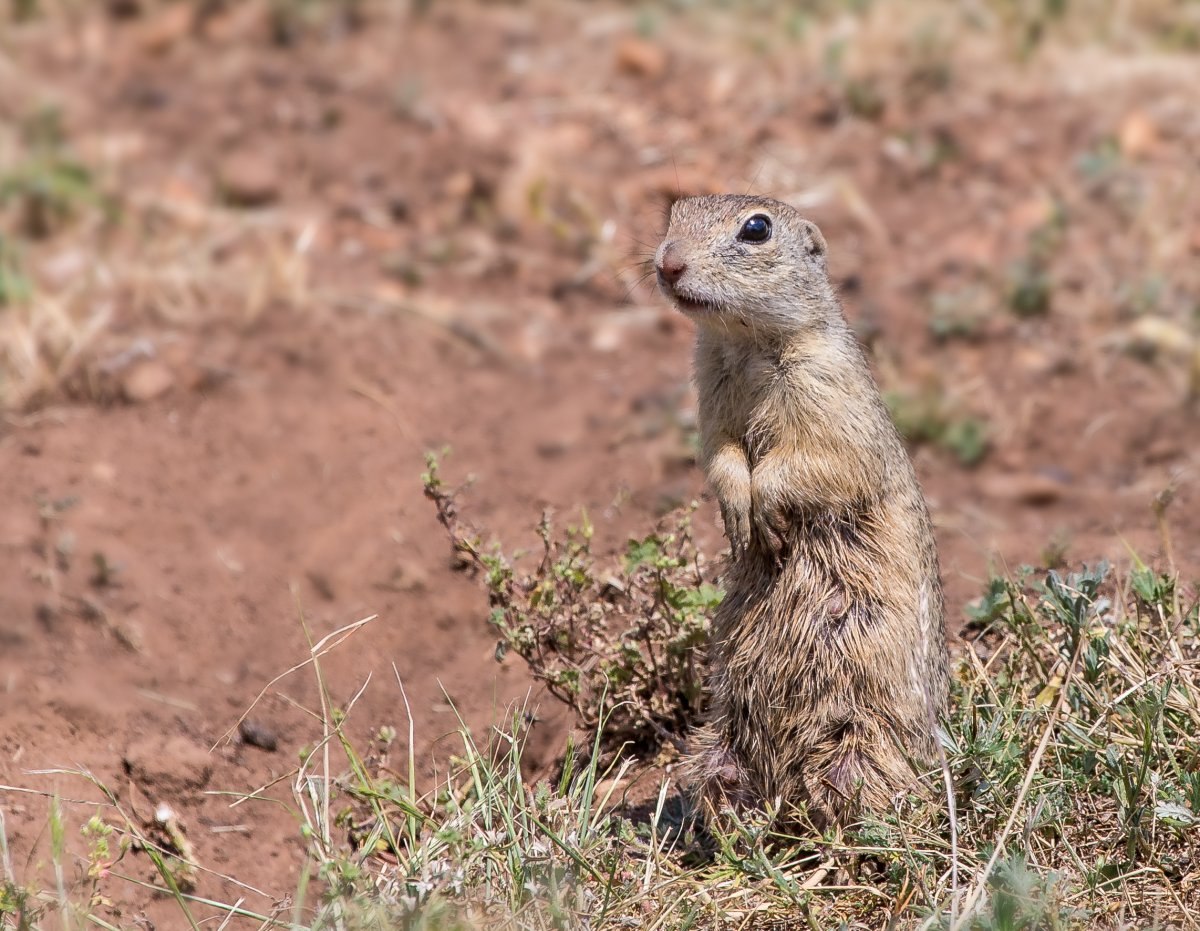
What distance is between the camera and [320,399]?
5.51 meters

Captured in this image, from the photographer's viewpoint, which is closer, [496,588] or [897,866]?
[897,866]

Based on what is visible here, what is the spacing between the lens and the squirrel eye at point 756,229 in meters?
3.74

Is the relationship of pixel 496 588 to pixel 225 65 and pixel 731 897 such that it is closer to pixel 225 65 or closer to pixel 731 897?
pixel 731 897

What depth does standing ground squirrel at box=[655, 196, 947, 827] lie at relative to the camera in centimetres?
343

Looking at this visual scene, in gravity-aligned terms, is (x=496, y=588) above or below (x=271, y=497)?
above

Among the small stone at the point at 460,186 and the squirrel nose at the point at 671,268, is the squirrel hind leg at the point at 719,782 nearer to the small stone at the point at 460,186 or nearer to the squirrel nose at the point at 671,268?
→ the squirrel nose at the point at 671,268

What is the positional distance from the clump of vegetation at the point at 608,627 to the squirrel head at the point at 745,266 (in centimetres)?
63

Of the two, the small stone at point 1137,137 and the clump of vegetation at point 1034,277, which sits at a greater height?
the small stone at point 1137,137

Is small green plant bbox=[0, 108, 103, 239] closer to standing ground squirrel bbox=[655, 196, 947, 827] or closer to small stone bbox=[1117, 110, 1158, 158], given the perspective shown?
standing ground squirrel bbox=[655, 196, 947, 827]

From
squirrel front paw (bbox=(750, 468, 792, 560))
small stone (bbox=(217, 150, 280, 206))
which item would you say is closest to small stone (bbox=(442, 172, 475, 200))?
small stone (bbox=(217, 150, 280, 206))

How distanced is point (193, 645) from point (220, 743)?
1.97ft

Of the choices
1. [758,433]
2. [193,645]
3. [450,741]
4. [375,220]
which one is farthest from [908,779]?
[375,220]

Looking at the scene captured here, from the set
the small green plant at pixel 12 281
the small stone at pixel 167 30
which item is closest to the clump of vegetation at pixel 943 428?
the small green plant at pixel 12 281

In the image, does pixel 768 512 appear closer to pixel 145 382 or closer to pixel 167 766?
pixel 167 766
